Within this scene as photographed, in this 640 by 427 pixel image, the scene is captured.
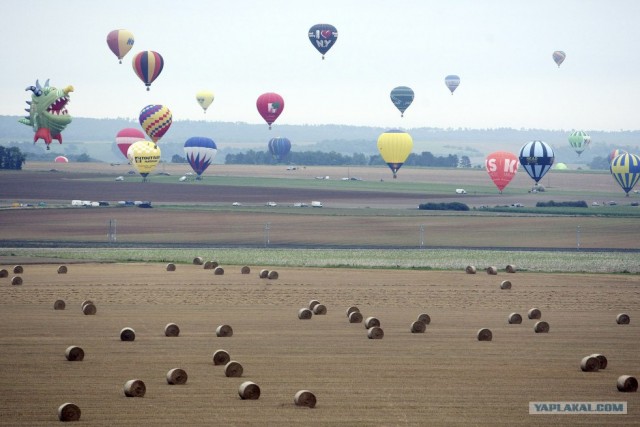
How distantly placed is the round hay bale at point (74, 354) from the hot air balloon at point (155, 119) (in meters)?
122

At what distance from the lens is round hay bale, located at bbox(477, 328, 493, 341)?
93.5 feet

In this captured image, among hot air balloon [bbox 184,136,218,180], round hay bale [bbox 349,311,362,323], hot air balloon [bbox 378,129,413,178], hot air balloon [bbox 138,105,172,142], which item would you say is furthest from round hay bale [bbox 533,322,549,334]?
hot air balloon [bbox 138,105,172,142]

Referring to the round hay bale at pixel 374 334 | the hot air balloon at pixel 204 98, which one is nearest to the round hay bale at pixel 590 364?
the round hay bale at pixel 374 334

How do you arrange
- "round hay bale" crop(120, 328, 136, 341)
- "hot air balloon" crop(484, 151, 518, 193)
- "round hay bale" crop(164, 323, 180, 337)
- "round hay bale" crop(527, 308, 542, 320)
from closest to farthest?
"round hay bale" crop(120, 328, 136, 341), "round hay bale" crop(164, 323, 180, 337), "round hay bale" crop(527, 308, 542, 320), "hot air balloon" crop(484, 151, 518, 193)

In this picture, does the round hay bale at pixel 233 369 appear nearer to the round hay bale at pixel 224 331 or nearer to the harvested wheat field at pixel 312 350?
the harvested wheat field at pixel 312 350

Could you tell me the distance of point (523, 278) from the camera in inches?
1763

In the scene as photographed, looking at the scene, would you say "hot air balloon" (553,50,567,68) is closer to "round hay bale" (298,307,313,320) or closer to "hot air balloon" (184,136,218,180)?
"hot air balloon" (184,136,218,180)

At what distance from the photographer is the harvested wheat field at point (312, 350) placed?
66.1ft

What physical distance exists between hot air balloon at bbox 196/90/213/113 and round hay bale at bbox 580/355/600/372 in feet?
532

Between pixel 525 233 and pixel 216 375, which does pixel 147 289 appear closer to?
pixel 216 375

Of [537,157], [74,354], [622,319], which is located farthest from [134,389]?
[537,157]

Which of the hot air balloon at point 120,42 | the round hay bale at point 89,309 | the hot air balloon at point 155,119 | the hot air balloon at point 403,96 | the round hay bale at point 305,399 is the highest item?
the hot air balloon at point 120,42

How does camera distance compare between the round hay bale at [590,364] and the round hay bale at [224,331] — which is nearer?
the round hay bale at [590,364]

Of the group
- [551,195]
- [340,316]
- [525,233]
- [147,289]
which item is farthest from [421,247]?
[551,195]
